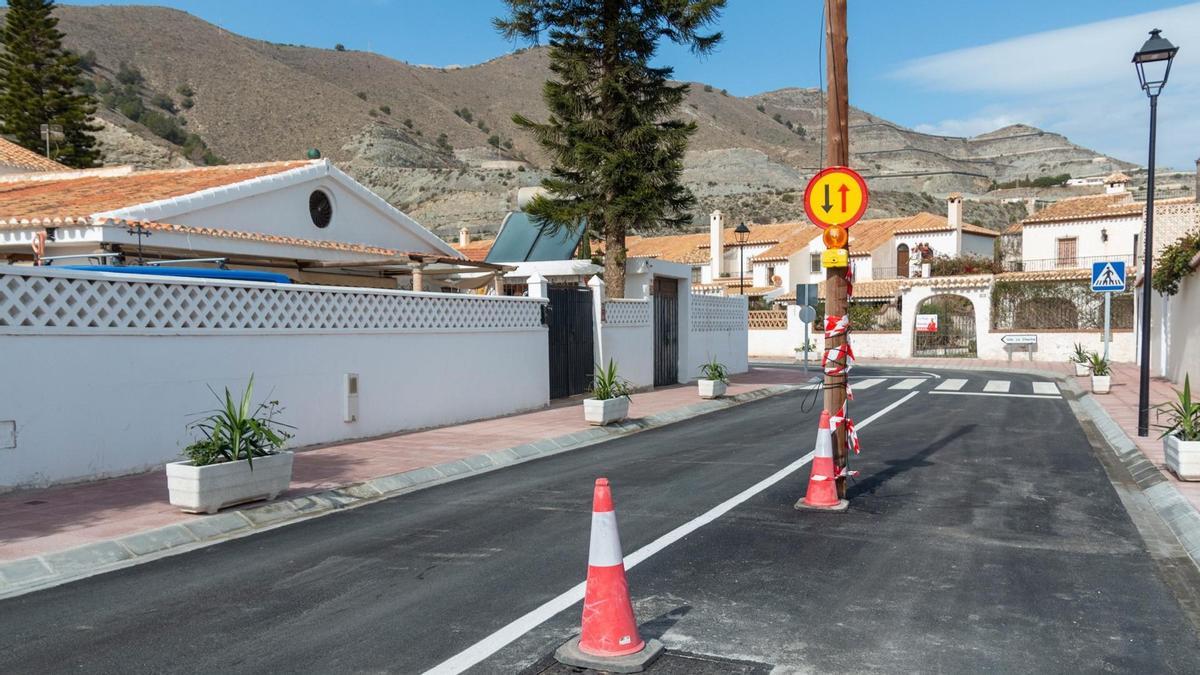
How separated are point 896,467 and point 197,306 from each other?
27.5 ft

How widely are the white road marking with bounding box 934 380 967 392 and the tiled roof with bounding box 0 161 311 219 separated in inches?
650

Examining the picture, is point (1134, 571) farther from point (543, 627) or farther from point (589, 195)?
point (589, 195)

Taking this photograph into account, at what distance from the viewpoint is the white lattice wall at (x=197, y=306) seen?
8.60 metres

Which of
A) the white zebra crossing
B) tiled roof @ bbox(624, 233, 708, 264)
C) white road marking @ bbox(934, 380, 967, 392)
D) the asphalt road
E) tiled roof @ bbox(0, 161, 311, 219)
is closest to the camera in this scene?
the asphalt road

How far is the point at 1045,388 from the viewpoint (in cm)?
2402

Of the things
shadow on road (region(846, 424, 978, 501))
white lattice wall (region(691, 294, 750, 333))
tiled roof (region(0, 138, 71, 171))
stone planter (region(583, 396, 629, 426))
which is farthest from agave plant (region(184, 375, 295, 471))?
tiled roof (region(0, 138, 71, 171))

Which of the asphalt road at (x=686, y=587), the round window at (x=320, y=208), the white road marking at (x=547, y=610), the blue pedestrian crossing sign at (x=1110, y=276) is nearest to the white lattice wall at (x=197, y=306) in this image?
the asphalt road at (x=686, y=587)

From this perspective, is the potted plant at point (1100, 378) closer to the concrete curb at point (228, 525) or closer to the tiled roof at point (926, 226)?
the concrete curb at point (228, 525)

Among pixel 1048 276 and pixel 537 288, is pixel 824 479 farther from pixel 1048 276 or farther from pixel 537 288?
pixel 1048 276

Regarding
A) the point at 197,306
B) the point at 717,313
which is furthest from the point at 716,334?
the point at 197,306

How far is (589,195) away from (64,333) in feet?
46.3

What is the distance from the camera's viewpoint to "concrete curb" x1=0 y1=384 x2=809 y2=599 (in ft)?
20.5

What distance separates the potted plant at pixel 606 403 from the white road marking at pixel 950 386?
36.5 ft

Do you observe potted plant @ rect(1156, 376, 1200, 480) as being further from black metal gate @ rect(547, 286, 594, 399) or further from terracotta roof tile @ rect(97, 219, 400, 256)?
terracotta roof tile @ rect(97, 219, 400, 256)
